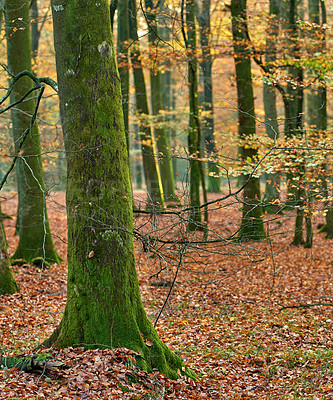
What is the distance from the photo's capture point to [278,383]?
5672mm

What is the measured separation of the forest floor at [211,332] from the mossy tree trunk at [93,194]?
27 cm

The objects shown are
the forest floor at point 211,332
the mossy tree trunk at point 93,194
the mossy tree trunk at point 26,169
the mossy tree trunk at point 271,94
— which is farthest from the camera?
the mossy tree trunk at point 271,94

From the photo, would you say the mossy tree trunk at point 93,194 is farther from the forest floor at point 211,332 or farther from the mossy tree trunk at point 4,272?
the mossy tree trunk at point 4,272

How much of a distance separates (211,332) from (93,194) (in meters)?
4.23

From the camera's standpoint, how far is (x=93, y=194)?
4672 mm

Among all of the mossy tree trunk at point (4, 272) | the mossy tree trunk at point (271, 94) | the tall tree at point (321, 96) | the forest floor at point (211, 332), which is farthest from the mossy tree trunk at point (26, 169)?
the tall tree at point (321, 96)

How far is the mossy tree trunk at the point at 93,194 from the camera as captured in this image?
15.2 ft

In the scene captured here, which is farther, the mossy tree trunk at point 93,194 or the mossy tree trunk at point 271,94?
the mossy tree trunk at point 271,94

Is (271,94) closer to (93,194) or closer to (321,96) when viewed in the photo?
(321,96)

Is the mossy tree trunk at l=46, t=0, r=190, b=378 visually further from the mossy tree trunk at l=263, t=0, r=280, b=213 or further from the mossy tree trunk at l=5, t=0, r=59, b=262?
the mossy tree trunk at l=5, t=0, r=59, b=262

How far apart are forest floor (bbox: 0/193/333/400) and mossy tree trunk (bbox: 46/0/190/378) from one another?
270 millimetres

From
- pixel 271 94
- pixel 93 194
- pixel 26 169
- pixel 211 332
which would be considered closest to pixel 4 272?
pixel 26 169

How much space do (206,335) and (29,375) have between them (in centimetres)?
385

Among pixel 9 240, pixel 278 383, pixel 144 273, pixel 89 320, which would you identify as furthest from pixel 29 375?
pixel 9 240
